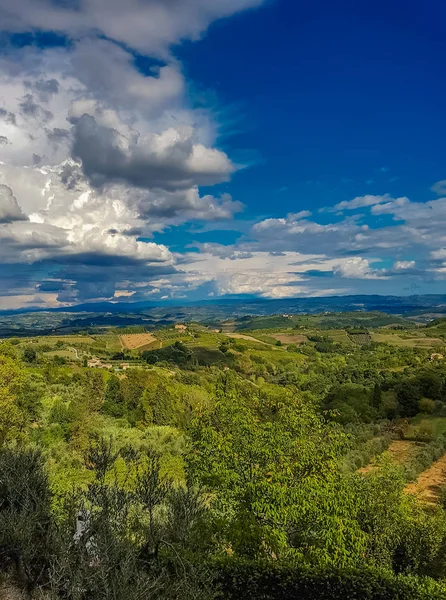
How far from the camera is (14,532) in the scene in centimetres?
1597

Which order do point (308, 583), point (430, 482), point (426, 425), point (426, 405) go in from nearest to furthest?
point (308, 583) < point (430, 482) < point (426, 425) < point (426, 405)

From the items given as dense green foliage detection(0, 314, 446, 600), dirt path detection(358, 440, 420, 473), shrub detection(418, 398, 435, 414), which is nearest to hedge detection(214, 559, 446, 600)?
dense green foliage detection(0, 314, 446, 600)

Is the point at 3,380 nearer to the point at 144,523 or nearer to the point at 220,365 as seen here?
the point at 144,523

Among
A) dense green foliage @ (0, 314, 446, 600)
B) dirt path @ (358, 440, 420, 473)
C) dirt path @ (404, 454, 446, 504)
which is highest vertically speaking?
dense green foliage @ (0, 314, 446, 600)

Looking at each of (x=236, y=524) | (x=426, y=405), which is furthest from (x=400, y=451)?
(x=236, y=524)

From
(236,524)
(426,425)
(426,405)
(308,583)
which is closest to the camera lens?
(308,583)

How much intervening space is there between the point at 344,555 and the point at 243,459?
5991mm

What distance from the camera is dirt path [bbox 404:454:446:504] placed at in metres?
36.8

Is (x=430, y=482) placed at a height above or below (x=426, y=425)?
above

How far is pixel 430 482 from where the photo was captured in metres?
42.2

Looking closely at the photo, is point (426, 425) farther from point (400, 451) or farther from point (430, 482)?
point (430, 482)

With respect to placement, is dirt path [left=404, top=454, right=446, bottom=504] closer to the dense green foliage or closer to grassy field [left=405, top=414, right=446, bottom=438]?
the dense green foliage

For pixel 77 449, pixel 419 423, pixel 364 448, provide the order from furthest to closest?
pixel 419 423 < pixel 364 448 < pixel 77 449

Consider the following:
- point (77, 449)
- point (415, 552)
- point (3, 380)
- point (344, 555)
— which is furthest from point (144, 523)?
point (3, 380)
